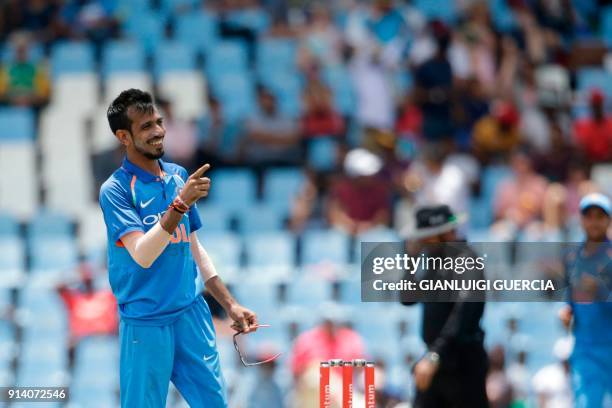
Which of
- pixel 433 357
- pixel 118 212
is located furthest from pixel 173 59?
pixel 118 212

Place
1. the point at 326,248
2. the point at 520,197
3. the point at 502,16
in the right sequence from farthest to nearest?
the point at 502,16, the point at 520,197, the point at 326,248

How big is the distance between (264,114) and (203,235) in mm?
1881

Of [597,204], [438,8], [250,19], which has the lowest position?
[597,204]

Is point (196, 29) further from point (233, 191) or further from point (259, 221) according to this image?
point (259, 221)

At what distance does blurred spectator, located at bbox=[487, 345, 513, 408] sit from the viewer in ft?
34.9

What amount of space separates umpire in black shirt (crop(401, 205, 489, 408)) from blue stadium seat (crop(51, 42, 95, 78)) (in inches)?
312

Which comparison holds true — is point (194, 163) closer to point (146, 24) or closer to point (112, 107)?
point (146, 24)

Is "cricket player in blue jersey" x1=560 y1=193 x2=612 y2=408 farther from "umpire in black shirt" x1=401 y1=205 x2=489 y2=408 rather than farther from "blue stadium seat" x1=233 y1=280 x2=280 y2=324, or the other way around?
"blue stadium seat" x1=233 y1=280 x2=280 y2=324

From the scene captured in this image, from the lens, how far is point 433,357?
25.2 feet

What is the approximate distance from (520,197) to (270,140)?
2686 millimetres

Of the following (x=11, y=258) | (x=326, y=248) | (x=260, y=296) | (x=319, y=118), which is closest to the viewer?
(x=260, y=296)

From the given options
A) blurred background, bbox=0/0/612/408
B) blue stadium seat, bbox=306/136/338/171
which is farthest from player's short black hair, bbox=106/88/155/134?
blue stadium seat, bbox=306/136/338/171

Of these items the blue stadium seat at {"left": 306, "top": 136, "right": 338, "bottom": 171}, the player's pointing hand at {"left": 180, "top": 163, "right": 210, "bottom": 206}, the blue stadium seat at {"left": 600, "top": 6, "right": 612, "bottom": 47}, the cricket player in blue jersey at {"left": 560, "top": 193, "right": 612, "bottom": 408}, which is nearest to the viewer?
the player's pointing hand at {"left": 180, "top": 163, "right": 210, "bottom": 206}

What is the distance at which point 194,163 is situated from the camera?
44.0 ft
